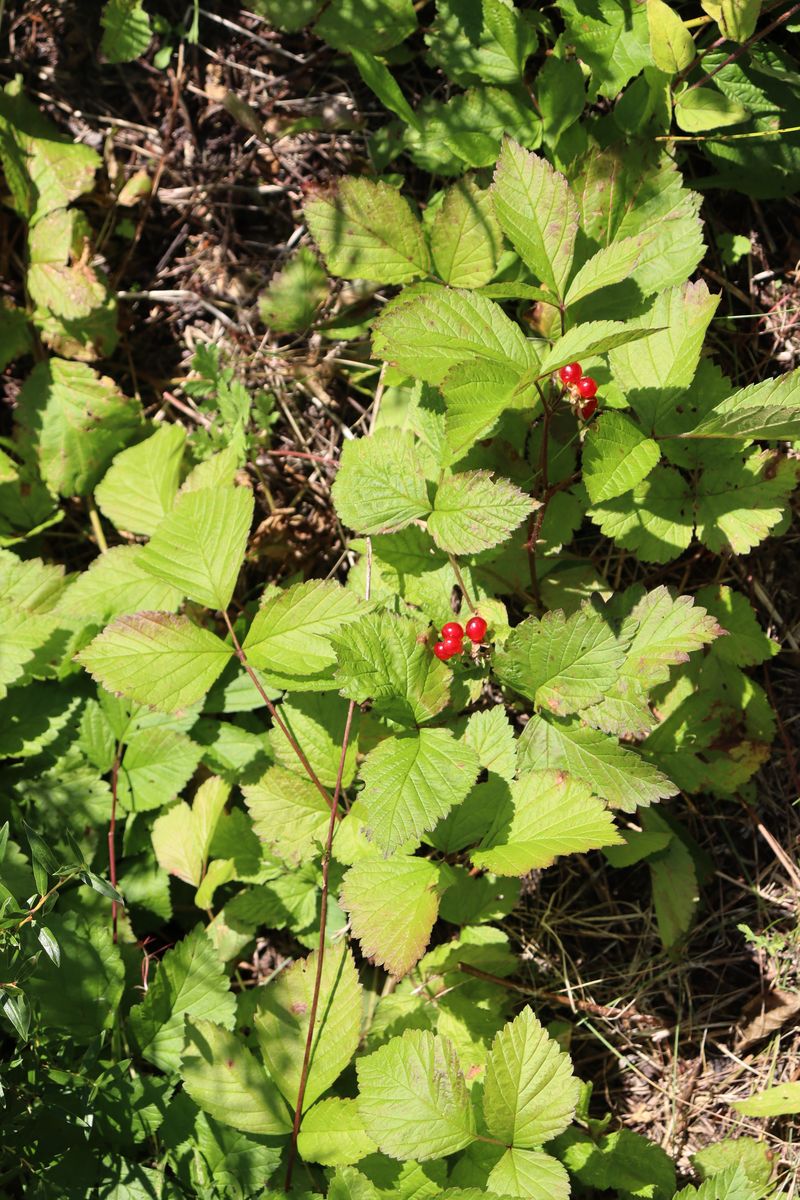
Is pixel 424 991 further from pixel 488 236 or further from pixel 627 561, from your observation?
pixel 488 236

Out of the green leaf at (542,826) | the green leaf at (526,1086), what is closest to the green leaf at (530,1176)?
the green leaf at (526,1086)

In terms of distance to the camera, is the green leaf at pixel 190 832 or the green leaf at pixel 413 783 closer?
the green leaf at pixel 413 783

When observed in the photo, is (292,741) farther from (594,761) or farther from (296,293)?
(296,293)

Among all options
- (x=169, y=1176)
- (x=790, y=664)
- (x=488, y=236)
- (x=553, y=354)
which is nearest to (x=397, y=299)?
(x=488, y=236)

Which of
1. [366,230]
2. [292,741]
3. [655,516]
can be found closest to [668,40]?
[366,230]

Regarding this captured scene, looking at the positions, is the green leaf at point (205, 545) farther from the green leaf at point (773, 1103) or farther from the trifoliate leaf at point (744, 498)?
the green leaf at point (773, 1103)

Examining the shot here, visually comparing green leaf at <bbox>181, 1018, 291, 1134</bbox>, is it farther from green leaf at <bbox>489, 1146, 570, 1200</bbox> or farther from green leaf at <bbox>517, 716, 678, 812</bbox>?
green leaf at <bbox>517, 716, 678, 812</bbox>
